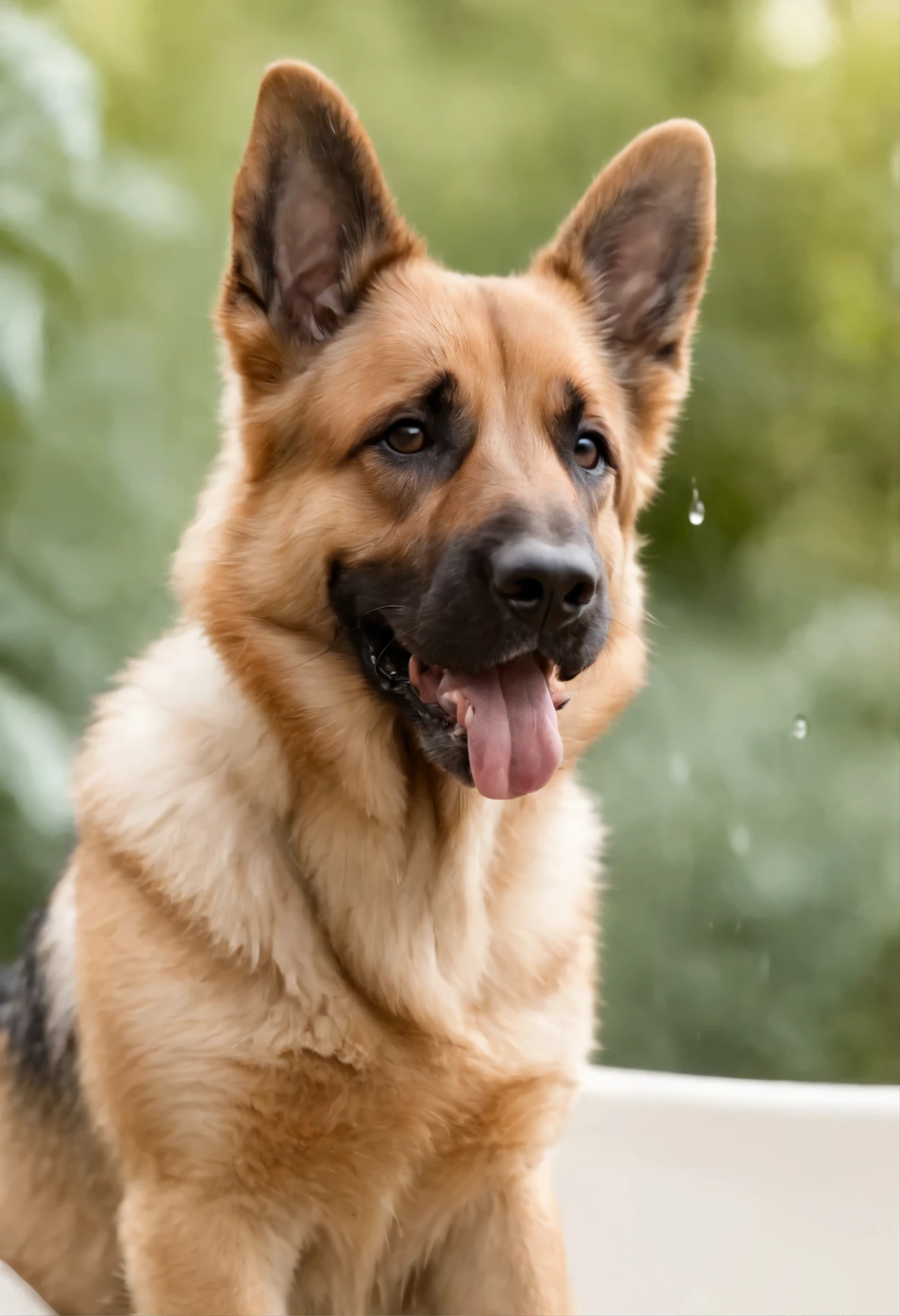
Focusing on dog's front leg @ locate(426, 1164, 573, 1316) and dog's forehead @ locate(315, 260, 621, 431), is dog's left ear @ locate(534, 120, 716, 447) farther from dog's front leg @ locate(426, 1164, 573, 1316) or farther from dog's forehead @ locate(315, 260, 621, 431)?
dog's front leg @ locate(426, 1164, 573, 1316)

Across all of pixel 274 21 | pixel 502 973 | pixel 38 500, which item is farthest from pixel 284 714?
pixel 274 21

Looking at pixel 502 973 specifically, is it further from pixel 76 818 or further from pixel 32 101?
pixel 32 101

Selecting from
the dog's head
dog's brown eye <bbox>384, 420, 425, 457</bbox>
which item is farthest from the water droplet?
dog's brown eye <bbox>384, 420, 425, 457</bbox>

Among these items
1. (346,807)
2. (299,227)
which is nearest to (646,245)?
(299,227)

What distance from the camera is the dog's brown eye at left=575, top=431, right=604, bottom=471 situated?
1481mm

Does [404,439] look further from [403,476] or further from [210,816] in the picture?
[210,816]

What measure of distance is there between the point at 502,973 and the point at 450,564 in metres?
0.49

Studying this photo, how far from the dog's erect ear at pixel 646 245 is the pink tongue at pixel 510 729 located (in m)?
0.51

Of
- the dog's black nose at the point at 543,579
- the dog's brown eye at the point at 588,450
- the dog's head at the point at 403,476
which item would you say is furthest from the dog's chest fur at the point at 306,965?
the dog's brown eye at the point at 588,450

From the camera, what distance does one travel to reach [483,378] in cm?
139

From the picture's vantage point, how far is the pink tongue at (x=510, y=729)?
1271 millimetres

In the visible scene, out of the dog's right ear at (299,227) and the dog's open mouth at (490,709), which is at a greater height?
the dog's right ear at (299,227)

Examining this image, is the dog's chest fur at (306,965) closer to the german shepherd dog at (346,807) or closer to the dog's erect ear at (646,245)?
the german shepherd dog at (346,807)

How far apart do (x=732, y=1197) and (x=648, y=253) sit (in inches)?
55.8
